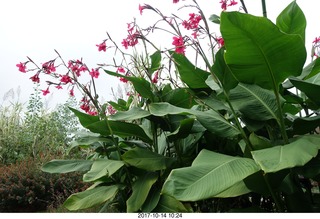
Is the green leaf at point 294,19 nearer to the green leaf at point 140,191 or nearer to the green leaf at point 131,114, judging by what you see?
the green leaf at point 131,114

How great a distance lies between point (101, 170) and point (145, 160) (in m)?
0.20

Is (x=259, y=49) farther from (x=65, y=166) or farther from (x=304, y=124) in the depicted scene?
(x=65, y=166)

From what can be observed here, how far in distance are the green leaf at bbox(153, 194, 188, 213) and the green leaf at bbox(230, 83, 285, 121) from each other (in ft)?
1.61

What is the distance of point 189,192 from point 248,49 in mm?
573

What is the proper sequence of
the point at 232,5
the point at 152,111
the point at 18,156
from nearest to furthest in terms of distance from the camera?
the point at 152,111 < the point at 232,5 < the point at 18,156

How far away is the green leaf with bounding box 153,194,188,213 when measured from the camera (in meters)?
1.54

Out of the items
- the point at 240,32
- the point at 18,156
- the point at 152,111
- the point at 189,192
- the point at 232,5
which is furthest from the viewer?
the point at 18,156

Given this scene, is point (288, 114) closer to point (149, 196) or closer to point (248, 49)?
point (248, 49)

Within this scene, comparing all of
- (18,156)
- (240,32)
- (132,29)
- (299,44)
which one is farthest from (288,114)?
(18,156)

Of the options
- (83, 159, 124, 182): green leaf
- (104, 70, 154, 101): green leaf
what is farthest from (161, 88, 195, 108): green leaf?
(83, 159, 124, 182): green leaf

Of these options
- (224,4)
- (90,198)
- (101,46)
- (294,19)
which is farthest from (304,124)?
(101,46)

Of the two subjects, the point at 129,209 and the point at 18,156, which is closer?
the point at 129,209

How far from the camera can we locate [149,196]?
1.67 meters

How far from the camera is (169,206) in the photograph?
62.1 inches
